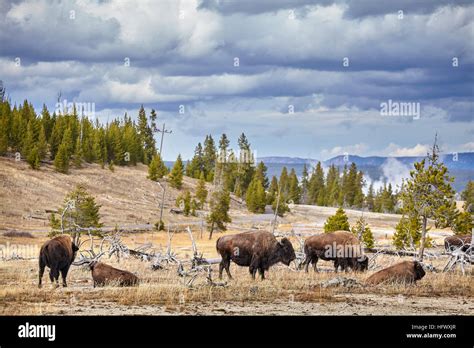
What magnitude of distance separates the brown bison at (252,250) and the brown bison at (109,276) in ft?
11.8

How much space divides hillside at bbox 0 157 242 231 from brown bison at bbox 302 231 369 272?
46.1 m

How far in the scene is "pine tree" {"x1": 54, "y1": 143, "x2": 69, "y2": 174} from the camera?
353 ft

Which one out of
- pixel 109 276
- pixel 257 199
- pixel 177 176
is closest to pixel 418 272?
pixel 109 276

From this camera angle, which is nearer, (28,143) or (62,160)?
(28,143)

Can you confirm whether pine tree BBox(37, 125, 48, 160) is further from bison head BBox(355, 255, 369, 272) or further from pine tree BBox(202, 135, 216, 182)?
bison head BBox(355, 255, 369, 272)

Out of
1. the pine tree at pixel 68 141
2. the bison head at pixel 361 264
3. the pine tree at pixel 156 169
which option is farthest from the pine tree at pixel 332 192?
the bison head at pixel 361 264

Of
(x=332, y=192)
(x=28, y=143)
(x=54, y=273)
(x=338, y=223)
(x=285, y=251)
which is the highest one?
(x=28, y=143)

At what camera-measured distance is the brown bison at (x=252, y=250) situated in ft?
78.3

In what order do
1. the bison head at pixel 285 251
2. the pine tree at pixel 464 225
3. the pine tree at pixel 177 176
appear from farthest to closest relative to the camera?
the pine tree at pixel 177 176 < the pine tree at pixel 464 225 < the bison head at pixel 285 251

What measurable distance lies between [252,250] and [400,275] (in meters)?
5.15

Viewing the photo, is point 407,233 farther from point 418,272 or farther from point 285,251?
point 285,251

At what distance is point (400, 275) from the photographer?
23.2m

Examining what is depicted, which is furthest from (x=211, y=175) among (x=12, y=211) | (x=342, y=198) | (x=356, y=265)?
(x=356, y=265)

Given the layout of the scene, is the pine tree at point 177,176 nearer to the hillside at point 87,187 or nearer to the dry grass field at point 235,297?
the hillside at point 87,187
